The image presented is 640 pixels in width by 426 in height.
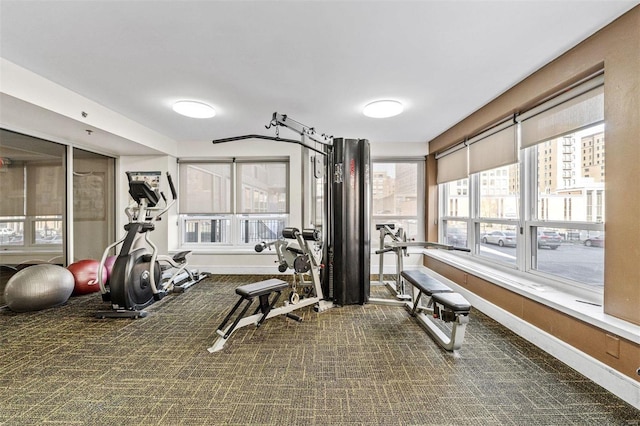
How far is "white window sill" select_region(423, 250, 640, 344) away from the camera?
5.85 feet

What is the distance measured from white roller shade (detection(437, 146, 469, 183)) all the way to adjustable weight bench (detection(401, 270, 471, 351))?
2006 mm

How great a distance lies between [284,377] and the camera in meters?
2.00

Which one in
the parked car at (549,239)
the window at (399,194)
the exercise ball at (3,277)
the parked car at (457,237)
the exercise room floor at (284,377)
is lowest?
the exercise room floor at (284,377)

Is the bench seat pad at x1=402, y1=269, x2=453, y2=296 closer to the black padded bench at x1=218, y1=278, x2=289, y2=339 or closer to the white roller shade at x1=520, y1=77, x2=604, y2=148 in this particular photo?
the black padded bench at x1=218, y1=278, x2=289, y2=339

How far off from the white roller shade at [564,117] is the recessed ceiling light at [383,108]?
1.27m

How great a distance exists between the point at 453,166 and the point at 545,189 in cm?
173

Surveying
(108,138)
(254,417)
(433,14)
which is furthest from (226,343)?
(108,138)

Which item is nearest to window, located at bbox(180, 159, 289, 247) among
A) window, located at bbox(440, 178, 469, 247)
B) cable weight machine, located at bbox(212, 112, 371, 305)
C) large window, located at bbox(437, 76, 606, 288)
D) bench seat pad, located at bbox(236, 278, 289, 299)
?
cable weight machine, located at bbox(212, 112, 371, 305)

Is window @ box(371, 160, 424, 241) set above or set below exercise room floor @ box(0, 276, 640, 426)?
above

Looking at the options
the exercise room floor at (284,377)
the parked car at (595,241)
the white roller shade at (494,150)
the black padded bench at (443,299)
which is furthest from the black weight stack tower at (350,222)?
the parked car at (595,241)

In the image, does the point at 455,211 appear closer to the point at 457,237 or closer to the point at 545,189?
the point at 457,237

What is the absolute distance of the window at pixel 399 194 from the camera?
521cm

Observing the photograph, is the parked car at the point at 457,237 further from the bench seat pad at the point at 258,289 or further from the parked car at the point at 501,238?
the bench seat pad at the point at 258,289

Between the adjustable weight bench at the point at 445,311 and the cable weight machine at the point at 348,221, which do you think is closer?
the adjustable weight bench at the point at 445,311
